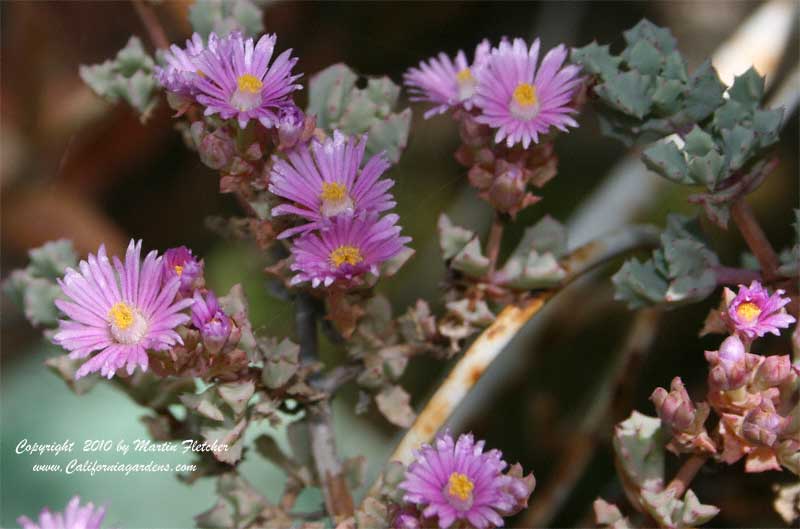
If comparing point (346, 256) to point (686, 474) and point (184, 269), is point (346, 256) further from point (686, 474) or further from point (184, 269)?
point (686, 474)

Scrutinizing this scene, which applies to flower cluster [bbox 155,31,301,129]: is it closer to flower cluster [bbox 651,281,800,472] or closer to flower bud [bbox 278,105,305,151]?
flower bud [bbox 278,105,305,151]

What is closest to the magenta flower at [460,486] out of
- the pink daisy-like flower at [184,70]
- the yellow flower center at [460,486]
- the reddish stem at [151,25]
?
the yellow flower center at [460,486]

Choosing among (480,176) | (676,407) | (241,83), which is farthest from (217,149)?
(676,407)

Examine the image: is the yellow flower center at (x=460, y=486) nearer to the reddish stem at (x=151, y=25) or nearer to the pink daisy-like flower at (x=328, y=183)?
the pink daisy-like flower at (x=328, y=183)

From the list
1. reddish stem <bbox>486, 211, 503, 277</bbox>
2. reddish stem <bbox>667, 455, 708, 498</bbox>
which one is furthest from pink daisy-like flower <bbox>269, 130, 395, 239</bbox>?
reddish stem <bbox>667, 455, 708, 498</bbox>

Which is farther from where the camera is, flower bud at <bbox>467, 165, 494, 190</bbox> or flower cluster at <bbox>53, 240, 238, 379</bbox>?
flower bud at <bbox>467, 165, 494, 190</bbox>

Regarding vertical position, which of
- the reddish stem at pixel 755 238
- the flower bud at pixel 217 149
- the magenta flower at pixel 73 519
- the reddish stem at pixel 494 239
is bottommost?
the reddish stem at pixel 755 238
